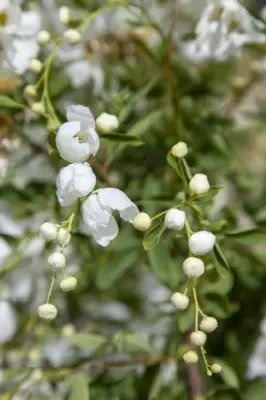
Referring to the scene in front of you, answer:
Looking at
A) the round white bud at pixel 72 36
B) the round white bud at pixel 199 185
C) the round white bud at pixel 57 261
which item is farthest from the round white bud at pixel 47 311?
the round white bud at pixel 72 36

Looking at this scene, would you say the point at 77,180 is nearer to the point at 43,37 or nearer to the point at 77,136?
the point at 77,136

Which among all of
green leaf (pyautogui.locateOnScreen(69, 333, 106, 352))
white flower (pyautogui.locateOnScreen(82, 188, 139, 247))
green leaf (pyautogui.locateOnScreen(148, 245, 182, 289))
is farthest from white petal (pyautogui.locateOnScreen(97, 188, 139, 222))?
green leaf (pyautogui.locateOnScreen(69, 333, 106, 352))

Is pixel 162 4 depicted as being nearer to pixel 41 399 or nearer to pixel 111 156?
pixel 111 156

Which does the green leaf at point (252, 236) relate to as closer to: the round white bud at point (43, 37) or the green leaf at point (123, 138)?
the green leaf at point (123, 138)

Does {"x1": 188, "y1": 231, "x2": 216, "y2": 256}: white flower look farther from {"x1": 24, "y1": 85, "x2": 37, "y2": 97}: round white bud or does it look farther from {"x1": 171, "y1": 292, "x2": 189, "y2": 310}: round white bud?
{"x1": 24, "y1": 85, "x2": 37, "y2": 97}: round white bud

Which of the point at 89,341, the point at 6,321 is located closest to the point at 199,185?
the point at 89,341
